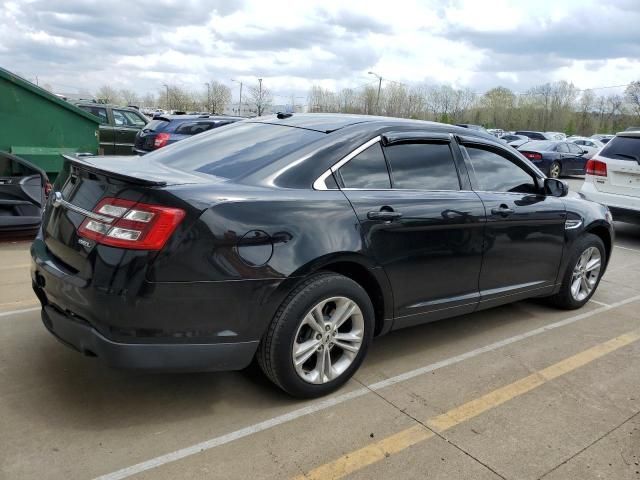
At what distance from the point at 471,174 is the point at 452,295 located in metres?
0.90

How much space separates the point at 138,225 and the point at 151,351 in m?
0.61

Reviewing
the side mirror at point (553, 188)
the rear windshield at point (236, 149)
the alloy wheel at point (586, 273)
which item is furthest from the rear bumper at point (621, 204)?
the rear windshield at point (236, 149)

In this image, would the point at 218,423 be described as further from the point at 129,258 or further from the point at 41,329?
the point at 41,329

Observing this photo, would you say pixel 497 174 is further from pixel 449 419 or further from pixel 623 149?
pixel 623 149

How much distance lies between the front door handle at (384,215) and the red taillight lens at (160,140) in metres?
9.58

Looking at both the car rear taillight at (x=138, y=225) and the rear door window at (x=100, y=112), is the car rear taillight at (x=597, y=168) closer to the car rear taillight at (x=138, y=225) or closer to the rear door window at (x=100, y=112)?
the car rear taillight at (x=138, y=225)

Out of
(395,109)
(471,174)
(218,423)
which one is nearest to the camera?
(218,423)

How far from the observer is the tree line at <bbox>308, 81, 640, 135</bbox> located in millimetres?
77938

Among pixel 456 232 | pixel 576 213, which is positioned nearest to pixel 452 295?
pixel 456 232

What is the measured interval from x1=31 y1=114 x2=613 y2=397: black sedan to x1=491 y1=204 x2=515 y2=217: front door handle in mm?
12

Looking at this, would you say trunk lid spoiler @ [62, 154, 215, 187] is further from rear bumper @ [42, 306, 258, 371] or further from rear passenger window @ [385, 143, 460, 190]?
rear passenger window @ [385, 143, 460, 190]

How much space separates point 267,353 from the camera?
9.59ft

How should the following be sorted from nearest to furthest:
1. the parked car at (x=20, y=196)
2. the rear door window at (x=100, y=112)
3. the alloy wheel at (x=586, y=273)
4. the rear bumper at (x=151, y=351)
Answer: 1. the rear bumper at (x=151, y=351)
2. the alloy wheel at (x=586, y=273)
3. the parked car at (x=20, y=196)
4. the rear door window at (x=100, y=112)

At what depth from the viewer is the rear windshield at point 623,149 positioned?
315 inches
